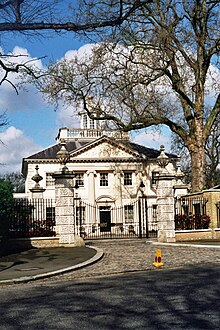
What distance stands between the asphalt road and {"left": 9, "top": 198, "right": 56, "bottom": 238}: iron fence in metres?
10.0

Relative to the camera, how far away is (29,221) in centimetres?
2239

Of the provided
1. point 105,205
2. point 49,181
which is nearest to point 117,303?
point 49,181

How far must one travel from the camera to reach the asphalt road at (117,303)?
688cm

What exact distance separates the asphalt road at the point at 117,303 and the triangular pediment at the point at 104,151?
123 feet

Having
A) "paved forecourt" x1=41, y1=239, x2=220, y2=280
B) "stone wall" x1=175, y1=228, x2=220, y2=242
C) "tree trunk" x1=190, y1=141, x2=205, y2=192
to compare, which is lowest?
"paved forecourt" x1=41, y1=239, x2=220, y2=280

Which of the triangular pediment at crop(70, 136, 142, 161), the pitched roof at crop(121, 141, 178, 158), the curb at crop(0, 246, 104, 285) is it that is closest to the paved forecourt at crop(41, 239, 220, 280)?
the curb at crop(0, 246, 104, 285)

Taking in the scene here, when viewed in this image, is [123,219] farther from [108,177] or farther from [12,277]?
[12,277]

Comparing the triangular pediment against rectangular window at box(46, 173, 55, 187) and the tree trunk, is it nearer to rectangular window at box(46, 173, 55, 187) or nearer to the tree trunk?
rectangular window at box(46, 173, 55, 187)

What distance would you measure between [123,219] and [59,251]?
26.8 metres

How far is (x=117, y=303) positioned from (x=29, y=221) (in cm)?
1455

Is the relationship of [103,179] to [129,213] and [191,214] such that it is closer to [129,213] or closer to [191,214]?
[129,213]

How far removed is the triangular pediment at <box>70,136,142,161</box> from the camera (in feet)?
161

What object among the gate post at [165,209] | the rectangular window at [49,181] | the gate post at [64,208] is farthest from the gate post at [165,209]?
the rectangular window at [49,181]

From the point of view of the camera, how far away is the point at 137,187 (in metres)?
50.1
